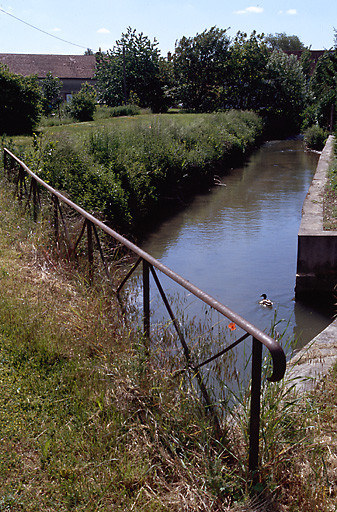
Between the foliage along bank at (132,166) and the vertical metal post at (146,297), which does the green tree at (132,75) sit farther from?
the vertical metal post at (146,297)

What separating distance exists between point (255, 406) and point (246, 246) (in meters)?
8.34

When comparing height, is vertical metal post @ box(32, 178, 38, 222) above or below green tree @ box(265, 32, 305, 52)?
below

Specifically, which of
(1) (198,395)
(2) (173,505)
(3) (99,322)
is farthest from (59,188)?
(2) (173,505)

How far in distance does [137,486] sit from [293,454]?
0.86m

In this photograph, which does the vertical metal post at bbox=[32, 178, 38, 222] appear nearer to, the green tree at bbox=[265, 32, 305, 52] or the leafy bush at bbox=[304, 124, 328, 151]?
the leafy bush at bbox=[304, 124, 328, 151]

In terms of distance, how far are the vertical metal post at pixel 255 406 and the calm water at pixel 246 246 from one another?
107cm

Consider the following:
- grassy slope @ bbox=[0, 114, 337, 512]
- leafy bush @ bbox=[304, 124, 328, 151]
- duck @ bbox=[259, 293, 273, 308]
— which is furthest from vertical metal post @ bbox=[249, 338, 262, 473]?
leafy bush @ bbox=[304, 124, 328, 151]

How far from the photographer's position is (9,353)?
3.74m

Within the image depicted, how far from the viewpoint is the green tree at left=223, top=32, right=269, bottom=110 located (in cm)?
3641

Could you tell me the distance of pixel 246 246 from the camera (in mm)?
10445

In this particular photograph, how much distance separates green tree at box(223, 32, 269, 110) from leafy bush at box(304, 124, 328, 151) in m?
11.6

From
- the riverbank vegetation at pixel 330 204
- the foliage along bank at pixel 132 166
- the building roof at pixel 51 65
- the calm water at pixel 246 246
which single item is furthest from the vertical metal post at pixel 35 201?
the building roof at pixel 51 65

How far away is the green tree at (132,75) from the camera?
1404 inches

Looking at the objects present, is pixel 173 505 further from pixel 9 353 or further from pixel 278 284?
pixel 278 284
